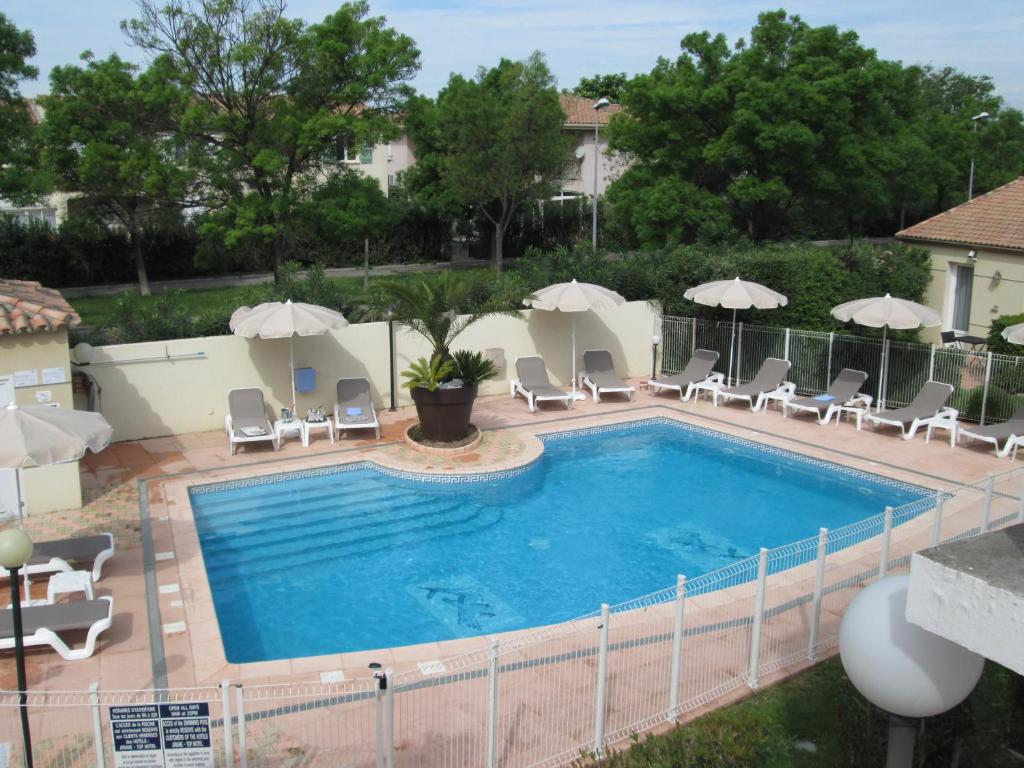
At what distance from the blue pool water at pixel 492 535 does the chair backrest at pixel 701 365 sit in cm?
268

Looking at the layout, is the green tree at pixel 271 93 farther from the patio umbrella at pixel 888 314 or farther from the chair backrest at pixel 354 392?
the patio umbrella at pixel 888 314

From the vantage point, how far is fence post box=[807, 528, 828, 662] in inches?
350

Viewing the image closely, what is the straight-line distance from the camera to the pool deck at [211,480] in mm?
9055

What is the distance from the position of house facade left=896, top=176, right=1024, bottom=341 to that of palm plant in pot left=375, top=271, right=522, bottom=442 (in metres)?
14.2

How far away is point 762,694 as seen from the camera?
8398 millimetres

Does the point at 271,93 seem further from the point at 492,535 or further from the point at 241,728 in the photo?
the point at 241,728

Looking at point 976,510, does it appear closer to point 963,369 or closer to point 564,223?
point 963,369

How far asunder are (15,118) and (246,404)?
1627 cm

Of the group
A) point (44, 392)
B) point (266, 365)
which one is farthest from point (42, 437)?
point (266, 365)

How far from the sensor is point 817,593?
8.94 metres

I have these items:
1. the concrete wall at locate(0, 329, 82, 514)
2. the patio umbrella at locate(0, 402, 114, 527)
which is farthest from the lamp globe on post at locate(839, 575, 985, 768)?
the concrete wall at locate(0, 329, 82, 514)

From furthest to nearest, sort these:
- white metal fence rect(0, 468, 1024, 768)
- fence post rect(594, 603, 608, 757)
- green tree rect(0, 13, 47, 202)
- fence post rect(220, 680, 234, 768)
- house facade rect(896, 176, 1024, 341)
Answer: green tree rect(0, 13, 47, 202), house facade rect(896, 176, 1024, 341), fence post rect(594, 603, 608, 757), white metal fence rect(0, 468, 1024, 768), fence post rect(220, 680, 234, 768)

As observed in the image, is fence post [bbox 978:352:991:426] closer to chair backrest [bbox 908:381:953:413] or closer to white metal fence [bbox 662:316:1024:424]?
white metal fence [bbox 662:316:1024:424]

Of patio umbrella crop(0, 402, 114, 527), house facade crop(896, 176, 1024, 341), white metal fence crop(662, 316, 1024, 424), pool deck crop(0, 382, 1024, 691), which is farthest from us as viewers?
house facade crop(896, 176, 1024, 341)
